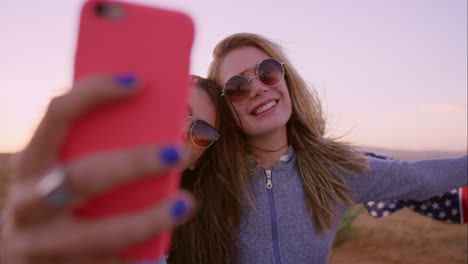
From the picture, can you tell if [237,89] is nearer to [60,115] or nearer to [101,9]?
[101,9]

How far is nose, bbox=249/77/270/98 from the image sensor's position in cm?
239

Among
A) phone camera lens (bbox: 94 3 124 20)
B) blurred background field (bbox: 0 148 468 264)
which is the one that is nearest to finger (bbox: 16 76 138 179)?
phone camera lens (bbox: 94 3 124 20)

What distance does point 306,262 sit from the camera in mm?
2178

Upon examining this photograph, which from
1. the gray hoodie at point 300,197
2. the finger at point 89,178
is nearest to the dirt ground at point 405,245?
the gray hoodie at point 300,197

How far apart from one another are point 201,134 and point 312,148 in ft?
3.11

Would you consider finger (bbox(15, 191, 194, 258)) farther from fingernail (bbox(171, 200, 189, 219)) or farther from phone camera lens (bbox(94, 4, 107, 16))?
phone camera lens (bbox(94, 4, 107, 16))

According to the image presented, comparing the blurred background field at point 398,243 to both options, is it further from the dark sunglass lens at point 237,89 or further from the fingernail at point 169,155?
the fingernail at point 169,155

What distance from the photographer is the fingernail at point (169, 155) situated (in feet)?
2.27

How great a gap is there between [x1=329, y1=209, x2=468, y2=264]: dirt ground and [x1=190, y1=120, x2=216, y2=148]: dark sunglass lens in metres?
5.74

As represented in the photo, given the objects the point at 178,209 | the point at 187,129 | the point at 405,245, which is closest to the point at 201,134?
the point at 187,129

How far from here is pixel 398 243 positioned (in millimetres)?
8250

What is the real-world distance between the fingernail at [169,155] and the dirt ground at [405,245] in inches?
281

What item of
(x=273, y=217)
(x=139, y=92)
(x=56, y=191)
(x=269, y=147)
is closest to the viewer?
(x=56, y=191)

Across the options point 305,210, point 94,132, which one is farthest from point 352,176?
point 94,132
